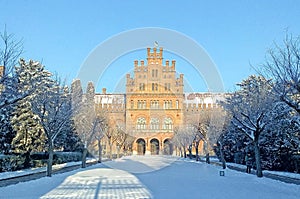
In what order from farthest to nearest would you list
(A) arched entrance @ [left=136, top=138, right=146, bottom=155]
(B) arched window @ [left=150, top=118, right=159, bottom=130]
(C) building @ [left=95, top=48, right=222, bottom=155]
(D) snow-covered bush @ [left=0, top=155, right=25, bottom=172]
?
(A) arched entrance @ [left=136, top=138, right=146, bottom=155]
(B) arched window @ [left=150, top=118, right=159, bottom=130]
(C) building @ [left=95, top=48, right=222, bottom=155]
(D) snow-covered bush @ [left=0, top=155, right=25, bottom=172]

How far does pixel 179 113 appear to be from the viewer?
64250mm

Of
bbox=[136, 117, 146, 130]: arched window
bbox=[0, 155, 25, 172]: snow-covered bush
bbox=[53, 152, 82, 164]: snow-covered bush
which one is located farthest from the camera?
bbox=[136, 117, 146, 130]: arched window

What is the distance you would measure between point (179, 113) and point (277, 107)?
43872mm

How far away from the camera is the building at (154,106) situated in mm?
62719

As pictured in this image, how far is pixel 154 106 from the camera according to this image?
6481 cm

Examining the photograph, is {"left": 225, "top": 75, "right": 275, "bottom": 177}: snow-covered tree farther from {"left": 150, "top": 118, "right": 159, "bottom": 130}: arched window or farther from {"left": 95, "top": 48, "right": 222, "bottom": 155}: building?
{"left": 150, "top": 118, "right": 159, "bottom": 130}: arched window

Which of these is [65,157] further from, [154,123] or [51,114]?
[154,123]

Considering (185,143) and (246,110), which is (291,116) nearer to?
(246,110)

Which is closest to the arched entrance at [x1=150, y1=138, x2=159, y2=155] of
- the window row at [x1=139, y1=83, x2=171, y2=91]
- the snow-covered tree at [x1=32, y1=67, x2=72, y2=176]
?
the window row at [x1=139, y1=83, x2=171, y2=91]

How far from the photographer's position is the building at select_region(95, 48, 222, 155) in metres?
62.7

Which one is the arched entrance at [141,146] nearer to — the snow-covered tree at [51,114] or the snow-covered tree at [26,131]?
the snow-covered tree at [26,131]

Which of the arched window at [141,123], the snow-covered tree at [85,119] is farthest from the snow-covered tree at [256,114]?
the arched window at [141,123]

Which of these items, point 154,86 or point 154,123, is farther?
point 154,123

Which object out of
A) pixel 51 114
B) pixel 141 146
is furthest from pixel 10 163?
pixel 141 146
